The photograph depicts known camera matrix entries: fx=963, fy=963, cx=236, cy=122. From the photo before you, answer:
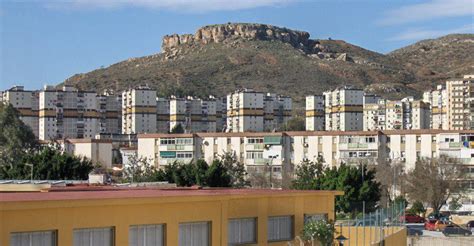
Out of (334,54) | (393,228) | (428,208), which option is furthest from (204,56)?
(393,228)

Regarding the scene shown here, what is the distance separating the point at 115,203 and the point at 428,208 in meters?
38.1

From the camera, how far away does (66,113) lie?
91.9 metres

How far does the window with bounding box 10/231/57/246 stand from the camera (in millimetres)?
11156

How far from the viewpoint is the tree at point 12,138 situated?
48906mm

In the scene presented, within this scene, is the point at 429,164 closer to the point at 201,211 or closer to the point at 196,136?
the point at 196,136

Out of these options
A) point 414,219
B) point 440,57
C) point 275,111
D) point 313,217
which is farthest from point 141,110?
point 313,217

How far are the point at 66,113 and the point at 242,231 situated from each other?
78.2 meters

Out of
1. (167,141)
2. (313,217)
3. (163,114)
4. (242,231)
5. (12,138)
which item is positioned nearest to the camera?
(242,231)

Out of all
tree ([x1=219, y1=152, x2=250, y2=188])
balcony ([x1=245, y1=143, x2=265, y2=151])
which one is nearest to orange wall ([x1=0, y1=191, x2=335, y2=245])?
tree ([x1=219, y1=152, x2=250, y2=188])

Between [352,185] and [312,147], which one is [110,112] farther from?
[352,185]

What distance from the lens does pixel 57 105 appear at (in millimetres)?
90875

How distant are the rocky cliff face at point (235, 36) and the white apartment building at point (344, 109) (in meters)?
60.4

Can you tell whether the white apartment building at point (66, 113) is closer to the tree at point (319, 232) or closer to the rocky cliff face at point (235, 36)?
the rocky cliff face at point (235, 36)

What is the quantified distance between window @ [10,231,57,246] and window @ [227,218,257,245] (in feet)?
13.2
